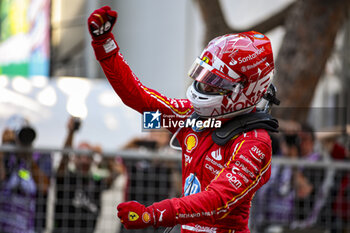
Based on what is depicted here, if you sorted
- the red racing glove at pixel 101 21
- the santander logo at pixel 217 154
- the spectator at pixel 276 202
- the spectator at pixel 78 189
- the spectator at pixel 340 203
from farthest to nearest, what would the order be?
the spectator at pixel 340 203 → the spectator at pixel 276 202 → the spectator at pixel 78 189 → the santander logo at pixel 217 154 → the red racing glove at pixel 101 21

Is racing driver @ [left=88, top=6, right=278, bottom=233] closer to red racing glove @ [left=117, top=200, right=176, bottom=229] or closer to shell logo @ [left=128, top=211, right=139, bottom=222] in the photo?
red racing glove @ [left=117, top=200, right=176, bottom=229]

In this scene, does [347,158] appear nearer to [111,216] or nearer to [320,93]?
[111,216]

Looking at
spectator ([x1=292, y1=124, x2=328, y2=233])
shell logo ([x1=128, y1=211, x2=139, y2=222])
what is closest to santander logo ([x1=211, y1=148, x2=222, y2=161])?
shell logo ([x1=128, y1=211, x2=139, y2=222])

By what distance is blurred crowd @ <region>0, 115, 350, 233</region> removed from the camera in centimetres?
572

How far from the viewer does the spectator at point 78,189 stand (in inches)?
229

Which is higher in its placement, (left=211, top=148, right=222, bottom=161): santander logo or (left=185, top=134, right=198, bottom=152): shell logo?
(left=185, top=134, right=198, bottom=152): shell logo

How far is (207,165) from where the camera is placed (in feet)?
10.1

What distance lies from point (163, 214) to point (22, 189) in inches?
134

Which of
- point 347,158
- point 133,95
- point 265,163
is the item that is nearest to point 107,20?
point 133,95

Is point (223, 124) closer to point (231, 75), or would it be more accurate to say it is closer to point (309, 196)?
point (231, 75)

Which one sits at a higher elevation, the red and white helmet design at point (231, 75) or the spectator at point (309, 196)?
the red and white helmet design at point (231, 75)

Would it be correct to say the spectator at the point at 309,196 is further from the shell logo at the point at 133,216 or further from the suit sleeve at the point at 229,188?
the shell logo at the point at 133,216

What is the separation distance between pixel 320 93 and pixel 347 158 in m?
3.23

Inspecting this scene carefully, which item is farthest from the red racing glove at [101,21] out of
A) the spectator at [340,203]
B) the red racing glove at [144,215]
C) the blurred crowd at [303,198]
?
the spectator at [340,203]
